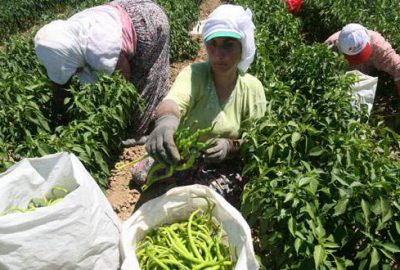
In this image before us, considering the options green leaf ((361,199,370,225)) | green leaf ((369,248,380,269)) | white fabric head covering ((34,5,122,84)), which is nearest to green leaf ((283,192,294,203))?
green leaf ((361,199,370,225))

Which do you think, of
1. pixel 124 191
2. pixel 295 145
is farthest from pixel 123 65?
pixel 295 145

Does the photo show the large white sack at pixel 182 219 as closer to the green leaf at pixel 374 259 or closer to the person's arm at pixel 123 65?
the green leaf at pixel 374 259

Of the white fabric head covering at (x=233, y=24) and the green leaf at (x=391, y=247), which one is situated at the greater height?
the white fabric head covering at (x=233, y=24)

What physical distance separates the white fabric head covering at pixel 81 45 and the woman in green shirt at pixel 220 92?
105 centimetres

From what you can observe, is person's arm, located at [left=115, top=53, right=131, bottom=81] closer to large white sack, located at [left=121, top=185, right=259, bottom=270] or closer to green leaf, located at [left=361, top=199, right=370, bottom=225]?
large white sack, located at [left=121, top=185, right=259, bottom=270]

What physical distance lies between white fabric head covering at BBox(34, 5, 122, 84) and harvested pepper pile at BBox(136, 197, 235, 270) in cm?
188

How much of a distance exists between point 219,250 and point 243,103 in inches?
47.3

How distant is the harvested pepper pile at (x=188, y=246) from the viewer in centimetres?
206

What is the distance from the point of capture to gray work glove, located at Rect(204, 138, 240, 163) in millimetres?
2592

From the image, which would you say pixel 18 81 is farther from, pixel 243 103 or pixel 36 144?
pixel 243 103

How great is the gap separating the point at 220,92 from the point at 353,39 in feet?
5.88

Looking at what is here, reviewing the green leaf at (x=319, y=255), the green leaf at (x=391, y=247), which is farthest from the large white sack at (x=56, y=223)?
the green leaf at (x=391, y=247)

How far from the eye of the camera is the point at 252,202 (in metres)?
2.43

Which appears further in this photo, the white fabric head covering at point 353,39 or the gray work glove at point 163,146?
the white fabric head covering at point 353,39
